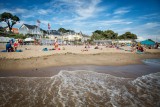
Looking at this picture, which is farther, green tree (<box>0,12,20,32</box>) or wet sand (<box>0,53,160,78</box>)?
green tree (<box>0,12,20,32</box>)

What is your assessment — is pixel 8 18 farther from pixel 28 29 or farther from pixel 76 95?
pixel 76 95

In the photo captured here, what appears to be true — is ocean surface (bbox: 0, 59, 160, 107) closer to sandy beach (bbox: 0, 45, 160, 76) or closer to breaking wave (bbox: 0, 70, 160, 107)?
breaking wave (bbox: 0, 70, 160, 107)

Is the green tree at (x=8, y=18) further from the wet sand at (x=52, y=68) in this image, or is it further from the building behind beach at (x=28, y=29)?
the wet sand at (x=52, y=68)

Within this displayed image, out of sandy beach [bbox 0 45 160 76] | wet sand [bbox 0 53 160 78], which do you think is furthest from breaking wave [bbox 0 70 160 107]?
sandy beach [bbox 0 45 160 76]

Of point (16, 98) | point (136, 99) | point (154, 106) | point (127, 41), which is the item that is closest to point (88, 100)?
point (136, 99)

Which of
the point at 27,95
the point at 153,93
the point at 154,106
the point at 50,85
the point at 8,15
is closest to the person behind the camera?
the point at 154,106

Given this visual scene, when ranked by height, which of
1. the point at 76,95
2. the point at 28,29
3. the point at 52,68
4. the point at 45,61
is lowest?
the point at 76,95

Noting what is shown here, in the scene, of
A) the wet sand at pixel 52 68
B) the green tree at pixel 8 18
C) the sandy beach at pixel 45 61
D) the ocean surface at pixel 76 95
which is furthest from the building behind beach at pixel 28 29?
the ocean surface at pixel 76 95

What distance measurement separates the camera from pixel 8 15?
2889 inches

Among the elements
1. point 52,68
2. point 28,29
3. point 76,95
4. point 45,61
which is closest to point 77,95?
point 76,95

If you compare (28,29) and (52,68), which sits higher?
(28,29)

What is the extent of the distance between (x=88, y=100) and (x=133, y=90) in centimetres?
238

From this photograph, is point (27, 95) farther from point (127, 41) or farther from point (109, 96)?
point (127, 41)

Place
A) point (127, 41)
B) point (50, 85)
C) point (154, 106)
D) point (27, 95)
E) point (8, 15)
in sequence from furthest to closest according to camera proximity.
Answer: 1. point (127, 41)
2. point (8, 15)
3. point (50, 85)
4. point (27, 95)
5. point (154, 106)
